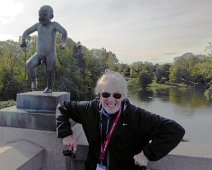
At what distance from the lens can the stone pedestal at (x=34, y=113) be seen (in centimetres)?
312

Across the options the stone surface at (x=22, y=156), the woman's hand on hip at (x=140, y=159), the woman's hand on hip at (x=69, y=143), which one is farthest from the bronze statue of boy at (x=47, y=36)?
the woman's hand on hip at (x=140, y=159)

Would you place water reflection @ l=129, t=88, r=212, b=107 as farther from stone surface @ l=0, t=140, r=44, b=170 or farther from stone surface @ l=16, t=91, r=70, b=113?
stone surface @ l=0, t=140, r=44, b=170

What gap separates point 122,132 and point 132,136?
9 cm

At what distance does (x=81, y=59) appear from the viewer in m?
31.8

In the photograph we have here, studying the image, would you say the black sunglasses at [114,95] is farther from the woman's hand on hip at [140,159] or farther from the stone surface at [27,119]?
the stone surface at [27,119]

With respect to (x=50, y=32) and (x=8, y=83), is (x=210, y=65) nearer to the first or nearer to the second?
(x=8, y=83)

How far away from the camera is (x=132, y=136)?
2146 mm

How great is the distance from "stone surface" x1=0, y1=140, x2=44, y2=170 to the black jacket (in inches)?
24.5

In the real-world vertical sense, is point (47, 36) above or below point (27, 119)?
above

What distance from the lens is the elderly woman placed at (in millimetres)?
2043

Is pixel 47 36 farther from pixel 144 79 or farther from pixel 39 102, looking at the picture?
pixel 144 79

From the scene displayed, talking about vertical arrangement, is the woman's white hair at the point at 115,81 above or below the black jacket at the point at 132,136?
above

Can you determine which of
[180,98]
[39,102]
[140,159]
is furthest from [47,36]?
[180,98]

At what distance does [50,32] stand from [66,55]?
75.1ft
